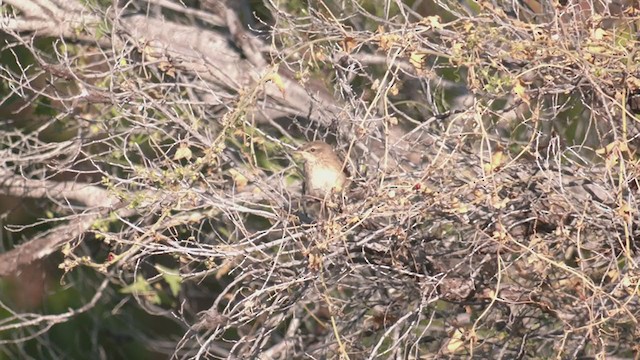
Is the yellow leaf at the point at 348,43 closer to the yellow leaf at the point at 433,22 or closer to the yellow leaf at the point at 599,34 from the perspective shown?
the yellow leaf at the point at 433,22

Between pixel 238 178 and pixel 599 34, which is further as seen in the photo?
pixel 238 178

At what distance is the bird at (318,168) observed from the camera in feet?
18.2

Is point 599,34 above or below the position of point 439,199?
above

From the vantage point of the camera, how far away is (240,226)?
16.3 feet

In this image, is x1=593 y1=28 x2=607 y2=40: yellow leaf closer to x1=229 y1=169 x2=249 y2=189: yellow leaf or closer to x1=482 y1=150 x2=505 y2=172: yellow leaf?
x1=482 y1=150 x2=505 y2=172: yellow leaf

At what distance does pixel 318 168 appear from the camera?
5824 millimetres

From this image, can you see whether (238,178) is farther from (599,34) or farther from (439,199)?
(599,34)

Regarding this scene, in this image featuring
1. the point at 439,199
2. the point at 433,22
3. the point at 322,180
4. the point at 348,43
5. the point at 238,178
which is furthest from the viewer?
the point at 322,180

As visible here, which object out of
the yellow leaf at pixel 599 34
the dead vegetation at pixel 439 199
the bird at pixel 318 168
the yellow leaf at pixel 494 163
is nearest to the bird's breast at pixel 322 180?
the bird at pixel 318 168

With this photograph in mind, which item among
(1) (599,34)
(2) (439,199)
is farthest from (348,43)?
(1) (599,34)

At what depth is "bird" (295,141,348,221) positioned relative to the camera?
554 centimetres

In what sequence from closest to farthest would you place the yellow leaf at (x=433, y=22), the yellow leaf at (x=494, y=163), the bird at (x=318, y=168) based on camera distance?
the yellow leaf at (x=494, y=163) → the yellow leaf at (x=433, y=22) → the bird at (x=318, y=168)

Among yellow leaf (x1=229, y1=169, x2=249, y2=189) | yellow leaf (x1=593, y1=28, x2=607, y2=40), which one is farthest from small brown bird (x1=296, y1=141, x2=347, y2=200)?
yellow leaf (x1=593, y1=28, x2=607, y2=40)

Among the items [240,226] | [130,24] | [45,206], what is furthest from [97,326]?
[240,226]
